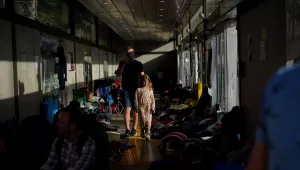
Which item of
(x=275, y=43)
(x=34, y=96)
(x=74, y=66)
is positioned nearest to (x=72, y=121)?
(x=275, y=43)

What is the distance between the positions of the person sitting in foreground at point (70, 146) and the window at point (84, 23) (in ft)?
26.3

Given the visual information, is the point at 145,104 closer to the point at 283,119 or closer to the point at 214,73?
the point at 214,73

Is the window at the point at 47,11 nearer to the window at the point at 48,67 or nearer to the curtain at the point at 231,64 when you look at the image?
the window at the point at 48,67

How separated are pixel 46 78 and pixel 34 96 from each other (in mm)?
941

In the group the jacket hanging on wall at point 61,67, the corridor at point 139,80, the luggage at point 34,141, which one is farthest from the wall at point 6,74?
the jacket hanging on wall at point 61,67

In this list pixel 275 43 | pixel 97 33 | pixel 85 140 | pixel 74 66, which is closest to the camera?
pixel 85 140

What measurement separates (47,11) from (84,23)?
176 inches

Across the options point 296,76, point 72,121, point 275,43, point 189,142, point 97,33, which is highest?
point 97,33

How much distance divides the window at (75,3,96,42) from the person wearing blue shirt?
10184 millimetres

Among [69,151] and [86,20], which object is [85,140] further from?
[86,20]

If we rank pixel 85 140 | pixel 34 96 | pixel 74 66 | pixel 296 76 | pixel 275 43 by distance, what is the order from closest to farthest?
pixel 296 76 < pixel 85 140 < pixel 275 43 < pixel 34 96 < pixel 74 66

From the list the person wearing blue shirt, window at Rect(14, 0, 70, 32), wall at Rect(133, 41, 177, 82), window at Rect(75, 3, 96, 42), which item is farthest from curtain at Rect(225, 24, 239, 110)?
wall at Rect(133, 41, 177, 82)

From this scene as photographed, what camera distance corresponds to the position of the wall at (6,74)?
5.41m

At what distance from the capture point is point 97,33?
15250 millimetres
